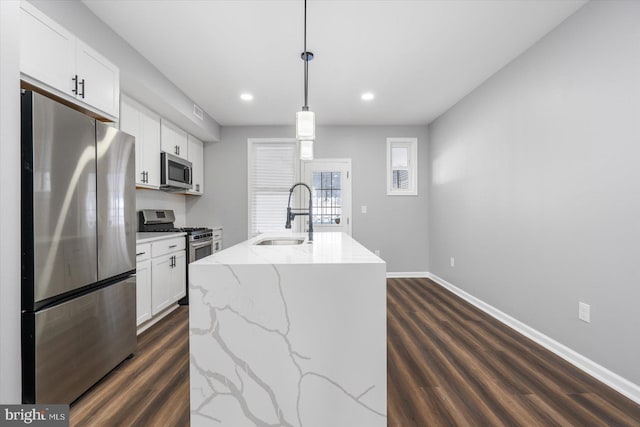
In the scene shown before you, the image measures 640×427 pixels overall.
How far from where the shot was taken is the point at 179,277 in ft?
11.1

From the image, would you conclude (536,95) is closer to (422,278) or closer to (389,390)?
(389,390)

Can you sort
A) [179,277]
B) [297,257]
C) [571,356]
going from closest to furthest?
1. [297,257]
2. [571,356]
3. [179,277]

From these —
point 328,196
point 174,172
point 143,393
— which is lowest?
point 143,393

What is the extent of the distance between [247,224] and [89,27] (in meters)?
3.17

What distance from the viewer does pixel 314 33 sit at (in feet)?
7.81

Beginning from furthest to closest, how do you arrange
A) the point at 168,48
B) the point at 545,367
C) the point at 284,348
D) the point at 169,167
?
the point at 169,167 < the point at 168,48 < the point at 545,367 < the point at 284,348

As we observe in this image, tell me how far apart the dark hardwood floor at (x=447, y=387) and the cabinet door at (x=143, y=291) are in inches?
7.3

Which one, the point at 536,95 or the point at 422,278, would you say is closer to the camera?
the point at 536,95

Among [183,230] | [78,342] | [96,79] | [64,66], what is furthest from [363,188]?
[78,342]

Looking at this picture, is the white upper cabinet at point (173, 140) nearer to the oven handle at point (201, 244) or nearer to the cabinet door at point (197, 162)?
the cabinet door at point (197, 162)

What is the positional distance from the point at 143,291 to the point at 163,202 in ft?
5.56

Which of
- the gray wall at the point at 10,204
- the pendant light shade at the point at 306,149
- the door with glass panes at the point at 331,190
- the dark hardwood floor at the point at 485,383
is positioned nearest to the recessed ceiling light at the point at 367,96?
the door with glass panes at the point at 331,190

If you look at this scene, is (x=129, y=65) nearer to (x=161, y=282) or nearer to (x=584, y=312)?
(x=161, y=282)

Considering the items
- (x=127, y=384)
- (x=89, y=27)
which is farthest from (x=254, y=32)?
(x=127, y=384)
